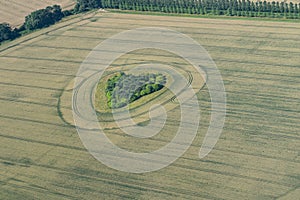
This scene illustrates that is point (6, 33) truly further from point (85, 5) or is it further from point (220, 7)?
point (220, 7)

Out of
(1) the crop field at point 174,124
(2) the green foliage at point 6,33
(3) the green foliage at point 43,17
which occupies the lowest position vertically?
(1) the crop field at point 174,124

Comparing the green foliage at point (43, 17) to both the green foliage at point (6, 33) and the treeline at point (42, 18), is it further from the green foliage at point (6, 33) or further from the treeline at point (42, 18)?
the green foliage at point (6, 33)

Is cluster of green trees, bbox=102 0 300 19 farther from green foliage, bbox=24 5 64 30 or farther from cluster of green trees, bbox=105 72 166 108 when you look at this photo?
cluster of green trees, bbox=105 72 166 108

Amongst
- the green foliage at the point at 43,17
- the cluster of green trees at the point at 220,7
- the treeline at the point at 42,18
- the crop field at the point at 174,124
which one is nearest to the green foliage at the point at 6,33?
the treeline at the point at 42,18

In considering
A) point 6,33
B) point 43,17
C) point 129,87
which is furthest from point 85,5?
point 129,87

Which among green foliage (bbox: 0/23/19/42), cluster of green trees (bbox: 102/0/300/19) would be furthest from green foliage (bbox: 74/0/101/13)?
green foliage (bbox: 0/23/19/42)

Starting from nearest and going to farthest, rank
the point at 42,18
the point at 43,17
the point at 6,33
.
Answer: the point at 6,33 < the point at 42,18 < the point at 43,17

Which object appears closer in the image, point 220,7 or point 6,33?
point 6,33
